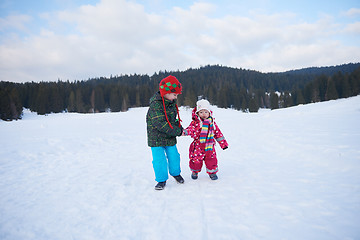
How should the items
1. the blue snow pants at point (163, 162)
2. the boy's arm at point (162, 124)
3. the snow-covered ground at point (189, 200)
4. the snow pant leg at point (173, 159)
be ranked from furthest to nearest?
1. the snow pant leg at point (173, 159)
2. the blue snow pants at point (163, 162)
3. the boy's arm at point (162, 124)
4. the snow-covered ground at point (189, 200)

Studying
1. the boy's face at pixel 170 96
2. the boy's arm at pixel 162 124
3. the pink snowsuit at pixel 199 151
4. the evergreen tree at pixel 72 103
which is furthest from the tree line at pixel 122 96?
the boy's arm at pixel 162 124

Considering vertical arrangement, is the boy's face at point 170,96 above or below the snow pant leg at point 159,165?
above

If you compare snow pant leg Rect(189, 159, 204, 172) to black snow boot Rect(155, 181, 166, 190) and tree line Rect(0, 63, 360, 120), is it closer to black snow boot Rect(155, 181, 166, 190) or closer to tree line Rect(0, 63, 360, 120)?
black snow boot Rect(155, 181, 166, 190)

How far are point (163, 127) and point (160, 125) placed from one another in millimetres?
65

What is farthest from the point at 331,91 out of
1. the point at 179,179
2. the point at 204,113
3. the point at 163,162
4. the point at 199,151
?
the point at 163,162

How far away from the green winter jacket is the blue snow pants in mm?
122

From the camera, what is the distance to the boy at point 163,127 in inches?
126

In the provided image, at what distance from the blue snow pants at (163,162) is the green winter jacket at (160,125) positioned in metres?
0.12

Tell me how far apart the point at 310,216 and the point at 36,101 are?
56956mm

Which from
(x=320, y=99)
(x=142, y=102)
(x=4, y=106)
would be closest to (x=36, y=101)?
(x=4, y=106)

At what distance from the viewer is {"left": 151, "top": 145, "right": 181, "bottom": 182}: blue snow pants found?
3.28 meters

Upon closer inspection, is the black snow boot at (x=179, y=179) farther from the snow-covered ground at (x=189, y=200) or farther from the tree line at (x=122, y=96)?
the tree line at (x=122, y=96)

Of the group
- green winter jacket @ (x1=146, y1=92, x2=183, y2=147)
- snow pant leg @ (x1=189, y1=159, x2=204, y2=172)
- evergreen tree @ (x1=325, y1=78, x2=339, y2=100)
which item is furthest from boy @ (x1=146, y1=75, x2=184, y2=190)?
evergreen tree @ (x1=325, y1=78, x2=339, y2=100)

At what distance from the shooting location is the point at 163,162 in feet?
10.9
